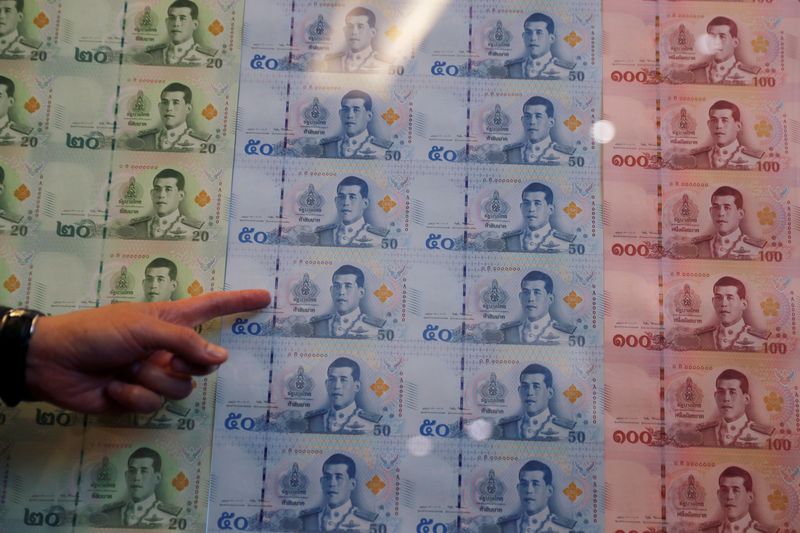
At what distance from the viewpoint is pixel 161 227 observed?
1647mm

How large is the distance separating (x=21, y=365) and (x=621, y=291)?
1282 mm

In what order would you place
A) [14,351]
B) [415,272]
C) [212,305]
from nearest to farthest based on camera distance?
[14,351], [212,305], [415,272]

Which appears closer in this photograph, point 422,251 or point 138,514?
point 138,514

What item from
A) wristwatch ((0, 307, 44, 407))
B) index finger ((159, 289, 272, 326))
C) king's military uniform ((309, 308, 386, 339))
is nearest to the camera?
wristwatch ((0, 307, 44, 407))

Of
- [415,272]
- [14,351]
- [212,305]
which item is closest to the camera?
[14,351]

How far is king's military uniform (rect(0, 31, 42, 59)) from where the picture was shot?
1698mm

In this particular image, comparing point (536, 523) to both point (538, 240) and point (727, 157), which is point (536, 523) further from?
point (727, 157)

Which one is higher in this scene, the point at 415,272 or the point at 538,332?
the point at 415,272

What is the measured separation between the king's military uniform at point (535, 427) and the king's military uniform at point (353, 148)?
2.23 ft

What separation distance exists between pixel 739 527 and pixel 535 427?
486mm

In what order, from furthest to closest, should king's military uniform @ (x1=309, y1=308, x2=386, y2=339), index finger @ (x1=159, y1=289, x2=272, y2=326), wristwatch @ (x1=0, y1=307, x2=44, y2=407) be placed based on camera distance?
king's military uniform @ (x1=309, y1=308, x2=386, y2=339)
index finger @ (x1=159, y1=289, x2=272, y2=326)
wristwatch @ (x1=0, y1=307, x2=44, y2=407)

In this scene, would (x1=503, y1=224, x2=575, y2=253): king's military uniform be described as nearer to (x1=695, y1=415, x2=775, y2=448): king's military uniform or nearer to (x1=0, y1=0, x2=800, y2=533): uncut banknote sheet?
(x1=0, y1=0, x2=800, y2=533): uncut banknote sheet

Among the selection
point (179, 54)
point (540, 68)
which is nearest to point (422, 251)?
point (540, 68)

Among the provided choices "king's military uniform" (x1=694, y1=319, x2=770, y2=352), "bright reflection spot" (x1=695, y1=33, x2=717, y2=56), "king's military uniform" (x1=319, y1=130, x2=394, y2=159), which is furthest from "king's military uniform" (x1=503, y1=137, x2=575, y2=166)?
"king's military uniform" (x1=694, y1=319, x2=770, y2=352)
